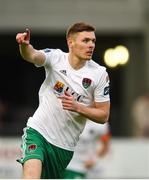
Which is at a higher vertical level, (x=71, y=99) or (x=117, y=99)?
(x=71, y=99)

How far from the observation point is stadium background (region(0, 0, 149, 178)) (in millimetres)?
24641

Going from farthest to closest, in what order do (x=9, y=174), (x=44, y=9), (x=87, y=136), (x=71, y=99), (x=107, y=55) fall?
(x=44, y=9)
(x=9, y=174)
(x=87, y=136)
(x=107, y=55)
(x=71, y=99)

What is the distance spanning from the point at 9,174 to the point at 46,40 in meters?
8.43

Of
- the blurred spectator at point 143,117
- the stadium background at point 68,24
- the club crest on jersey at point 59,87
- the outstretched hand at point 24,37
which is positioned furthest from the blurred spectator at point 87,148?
the stadium background at point 68,24

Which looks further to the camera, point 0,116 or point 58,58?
point 0,116

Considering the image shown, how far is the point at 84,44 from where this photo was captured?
9.73 metres

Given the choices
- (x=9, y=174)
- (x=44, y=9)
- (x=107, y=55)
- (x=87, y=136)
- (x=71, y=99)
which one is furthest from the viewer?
(x=44, y=9)

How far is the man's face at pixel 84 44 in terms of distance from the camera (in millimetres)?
9734

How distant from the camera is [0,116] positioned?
20.5 meters

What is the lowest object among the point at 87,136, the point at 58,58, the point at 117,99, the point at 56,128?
the point at 117,99

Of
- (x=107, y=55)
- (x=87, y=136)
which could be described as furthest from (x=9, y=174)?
(x=107, y=55)

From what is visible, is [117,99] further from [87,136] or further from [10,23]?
[87,136]

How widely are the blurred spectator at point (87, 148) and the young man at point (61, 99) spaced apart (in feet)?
11.8

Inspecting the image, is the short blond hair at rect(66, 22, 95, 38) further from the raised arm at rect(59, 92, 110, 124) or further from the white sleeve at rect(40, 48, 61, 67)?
the raised arm at rect(59, 92, 110, 124)
